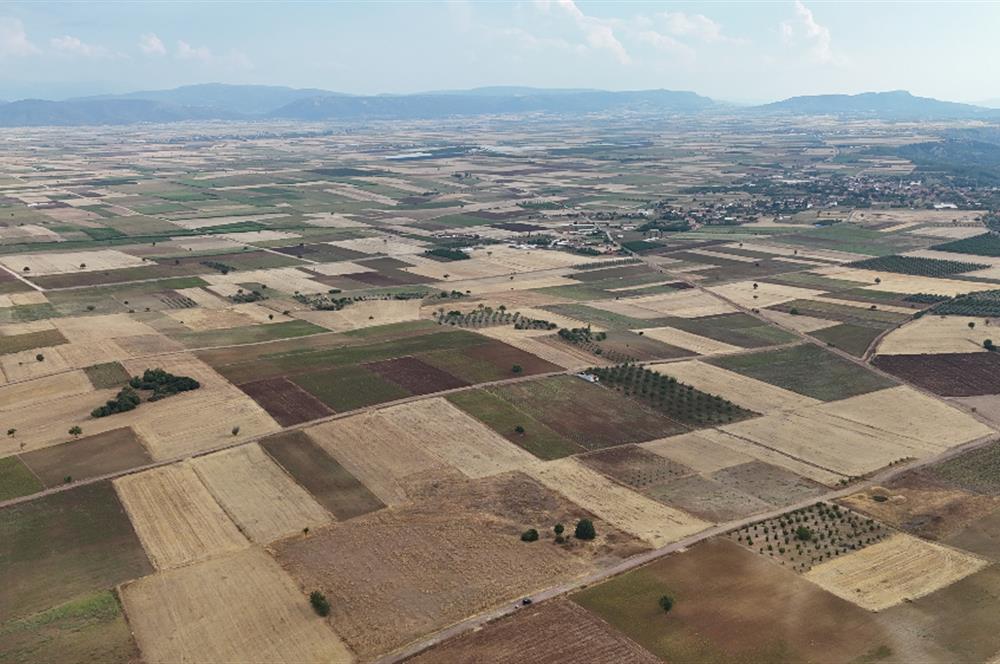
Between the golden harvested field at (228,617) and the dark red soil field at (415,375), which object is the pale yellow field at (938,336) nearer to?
the dark red soil field at (415,375)

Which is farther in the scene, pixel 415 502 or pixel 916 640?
pixel 415 502

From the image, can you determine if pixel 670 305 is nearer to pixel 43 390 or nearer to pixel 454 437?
pixel 454 437

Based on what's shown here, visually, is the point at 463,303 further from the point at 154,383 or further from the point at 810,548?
the point at 810,548

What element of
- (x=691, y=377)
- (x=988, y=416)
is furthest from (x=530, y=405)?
(x=988, y=416)

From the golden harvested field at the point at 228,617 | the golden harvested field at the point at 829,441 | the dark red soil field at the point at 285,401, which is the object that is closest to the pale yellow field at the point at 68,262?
the dark red soil field at the point at 285,401

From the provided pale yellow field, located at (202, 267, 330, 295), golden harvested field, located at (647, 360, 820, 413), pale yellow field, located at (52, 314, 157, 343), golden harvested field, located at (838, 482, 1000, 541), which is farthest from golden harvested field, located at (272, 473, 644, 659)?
pale yellow field, located at (202, 267, 330, 295)

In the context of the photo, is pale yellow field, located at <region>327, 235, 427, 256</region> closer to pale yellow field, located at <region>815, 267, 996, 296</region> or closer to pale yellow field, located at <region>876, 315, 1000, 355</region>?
pale yellow field, located at <region>815, 267, 996, 296</region>
